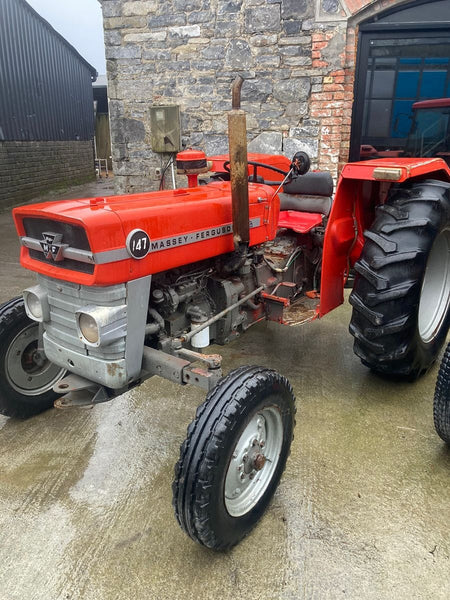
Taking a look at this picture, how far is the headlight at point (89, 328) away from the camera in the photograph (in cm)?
191

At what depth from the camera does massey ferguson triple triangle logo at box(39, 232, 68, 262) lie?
1.94m

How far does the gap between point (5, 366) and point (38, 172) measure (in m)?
10.7

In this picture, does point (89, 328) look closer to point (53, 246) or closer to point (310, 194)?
point (53, 246)

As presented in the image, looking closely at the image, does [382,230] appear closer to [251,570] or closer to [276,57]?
[251,570]

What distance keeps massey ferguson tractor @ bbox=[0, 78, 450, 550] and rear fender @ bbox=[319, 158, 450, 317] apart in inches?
0.5

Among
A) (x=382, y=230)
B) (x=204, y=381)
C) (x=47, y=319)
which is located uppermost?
(x=382, y=230)

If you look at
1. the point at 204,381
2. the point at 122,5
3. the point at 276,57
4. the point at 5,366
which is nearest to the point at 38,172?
the point at 122,5

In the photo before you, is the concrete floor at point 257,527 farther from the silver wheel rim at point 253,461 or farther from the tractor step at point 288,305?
the tractor step at point 288,305

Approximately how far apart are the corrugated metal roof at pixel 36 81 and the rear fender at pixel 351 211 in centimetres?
940

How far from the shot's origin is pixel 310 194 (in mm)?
3500

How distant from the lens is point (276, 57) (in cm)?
528

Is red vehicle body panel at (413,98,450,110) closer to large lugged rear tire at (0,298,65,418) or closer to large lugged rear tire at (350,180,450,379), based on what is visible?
large lugged rear tire at (350,180,450,379)

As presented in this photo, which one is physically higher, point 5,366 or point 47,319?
point 47,319

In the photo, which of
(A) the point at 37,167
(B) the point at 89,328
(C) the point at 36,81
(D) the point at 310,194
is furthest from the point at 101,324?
(C) the point at 36,81
